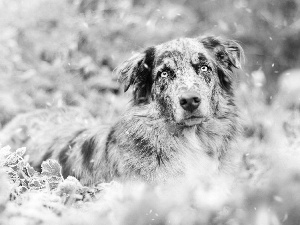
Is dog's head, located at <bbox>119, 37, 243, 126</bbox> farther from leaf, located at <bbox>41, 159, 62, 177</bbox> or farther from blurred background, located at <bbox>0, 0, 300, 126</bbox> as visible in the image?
blurred background, located at <bbox>0, 0, 300, 126</bbox>

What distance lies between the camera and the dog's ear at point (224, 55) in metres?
4.01

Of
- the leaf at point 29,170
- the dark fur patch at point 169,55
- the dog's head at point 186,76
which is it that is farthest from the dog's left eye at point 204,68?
the leaf at point 29,170

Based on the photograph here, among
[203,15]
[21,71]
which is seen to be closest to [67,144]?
[203,15]

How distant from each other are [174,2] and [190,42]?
10.0 feet

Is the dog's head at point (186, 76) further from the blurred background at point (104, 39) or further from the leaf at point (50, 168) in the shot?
the blurred background at point (104, 39)

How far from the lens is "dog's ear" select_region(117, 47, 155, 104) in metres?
3.93

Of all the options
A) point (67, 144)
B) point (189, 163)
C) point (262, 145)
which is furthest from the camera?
point (262, 145)

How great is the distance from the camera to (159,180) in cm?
344

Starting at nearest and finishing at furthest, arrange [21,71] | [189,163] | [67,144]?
[189,163]
[67,144]
[21,71]

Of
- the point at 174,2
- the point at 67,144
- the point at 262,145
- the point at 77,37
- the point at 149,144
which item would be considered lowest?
the point at 262,145

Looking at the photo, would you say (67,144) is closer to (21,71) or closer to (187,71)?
(187,71)

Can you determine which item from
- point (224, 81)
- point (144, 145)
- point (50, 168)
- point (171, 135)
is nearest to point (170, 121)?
point (171, 135)

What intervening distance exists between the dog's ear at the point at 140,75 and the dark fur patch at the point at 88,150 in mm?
623

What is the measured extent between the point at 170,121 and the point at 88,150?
1.00 meters
